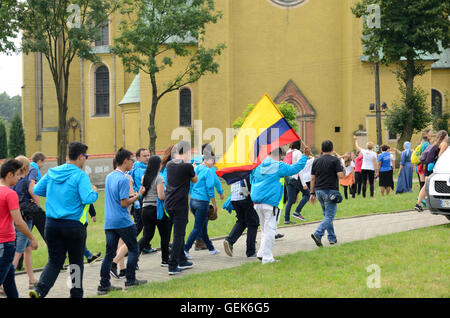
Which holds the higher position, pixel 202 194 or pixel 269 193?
pixel 269 193

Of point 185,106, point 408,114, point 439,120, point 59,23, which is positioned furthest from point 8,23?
point 439,120

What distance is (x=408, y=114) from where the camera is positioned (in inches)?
1356

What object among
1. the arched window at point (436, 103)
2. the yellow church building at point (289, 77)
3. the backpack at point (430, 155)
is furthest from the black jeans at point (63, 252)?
the arched window at point (436, 103)

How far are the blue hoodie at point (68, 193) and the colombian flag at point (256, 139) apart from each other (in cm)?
303

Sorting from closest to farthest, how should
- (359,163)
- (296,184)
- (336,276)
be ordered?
(336,276)
(296,184)
(359,163)

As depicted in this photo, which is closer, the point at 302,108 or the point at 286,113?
the point at 286,113

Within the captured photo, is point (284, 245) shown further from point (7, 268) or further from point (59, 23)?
point (59, 23)

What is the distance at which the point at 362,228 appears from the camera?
1202 centimetres

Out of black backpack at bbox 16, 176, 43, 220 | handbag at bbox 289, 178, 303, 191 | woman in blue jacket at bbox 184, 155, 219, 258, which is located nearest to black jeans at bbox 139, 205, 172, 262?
woman in blue jacket at bbox 184, 155, 219, 258

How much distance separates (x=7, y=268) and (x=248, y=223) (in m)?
4.42

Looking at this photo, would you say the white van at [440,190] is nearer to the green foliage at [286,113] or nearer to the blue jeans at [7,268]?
the blue jeans at [7,268]

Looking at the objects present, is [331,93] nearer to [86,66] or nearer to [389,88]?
[389,88]

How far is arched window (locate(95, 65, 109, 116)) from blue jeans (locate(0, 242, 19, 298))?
3923cm

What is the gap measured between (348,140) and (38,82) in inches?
1006
